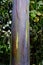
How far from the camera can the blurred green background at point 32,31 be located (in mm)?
2240

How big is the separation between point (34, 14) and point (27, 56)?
3.45 feet

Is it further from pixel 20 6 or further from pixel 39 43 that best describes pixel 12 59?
pixel 39 43

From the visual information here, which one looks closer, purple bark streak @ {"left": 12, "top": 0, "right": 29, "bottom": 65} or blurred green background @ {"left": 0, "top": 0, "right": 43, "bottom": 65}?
purple bark streak @ {"left": 12, "top": 0, "right": 29, "bottom": 65}

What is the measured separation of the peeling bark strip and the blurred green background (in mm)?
942

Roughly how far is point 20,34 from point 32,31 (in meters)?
1.23

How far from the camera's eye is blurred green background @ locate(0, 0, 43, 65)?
2240 millimetres

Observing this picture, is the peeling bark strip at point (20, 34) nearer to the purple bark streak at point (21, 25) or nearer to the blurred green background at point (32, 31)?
the purple bark streak at point (21, 25)

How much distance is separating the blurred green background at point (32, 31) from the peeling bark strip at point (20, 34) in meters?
0.94

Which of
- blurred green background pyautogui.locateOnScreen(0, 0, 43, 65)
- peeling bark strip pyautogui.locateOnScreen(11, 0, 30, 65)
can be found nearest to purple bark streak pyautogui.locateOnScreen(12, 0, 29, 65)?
peeling bark strip pyautogui.locateOnScreen(11, 0, 30, 65)

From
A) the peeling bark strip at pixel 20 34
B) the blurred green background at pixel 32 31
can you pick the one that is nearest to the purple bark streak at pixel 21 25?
the peeling bark strip at pixel 20 34

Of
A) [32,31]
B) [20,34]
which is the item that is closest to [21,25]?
[20,34]

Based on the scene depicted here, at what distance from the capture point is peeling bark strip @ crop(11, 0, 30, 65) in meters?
1.16

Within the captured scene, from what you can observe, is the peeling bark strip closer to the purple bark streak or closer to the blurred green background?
the purple bark streak

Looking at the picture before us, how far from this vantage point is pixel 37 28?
237cm
